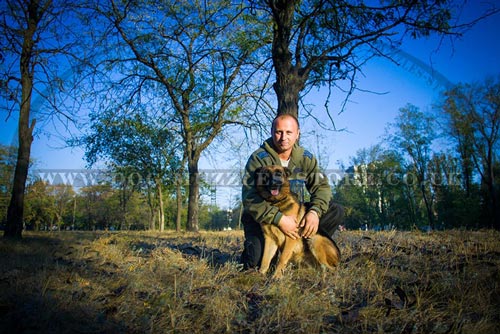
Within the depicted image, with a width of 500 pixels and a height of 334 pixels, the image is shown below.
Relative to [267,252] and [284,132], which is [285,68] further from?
[267,252]

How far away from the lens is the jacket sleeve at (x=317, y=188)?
3533 mm

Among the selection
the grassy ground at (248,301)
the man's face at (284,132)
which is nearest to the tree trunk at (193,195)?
the grassy ground at (248,301)

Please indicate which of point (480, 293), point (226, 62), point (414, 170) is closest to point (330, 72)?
point (226, 62)

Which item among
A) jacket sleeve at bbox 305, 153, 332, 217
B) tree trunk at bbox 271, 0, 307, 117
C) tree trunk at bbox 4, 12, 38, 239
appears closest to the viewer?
jacket sleeve at bbox 305, 153, 332, 217

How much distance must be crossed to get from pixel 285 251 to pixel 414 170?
3876cm

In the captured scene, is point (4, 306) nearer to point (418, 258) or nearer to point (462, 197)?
point (418, 258)

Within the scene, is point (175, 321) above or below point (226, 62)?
below

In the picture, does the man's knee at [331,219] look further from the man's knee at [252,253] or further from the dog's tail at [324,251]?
the man's knee at [252,253]

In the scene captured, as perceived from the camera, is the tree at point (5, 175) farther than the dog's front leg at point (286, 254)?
Yes

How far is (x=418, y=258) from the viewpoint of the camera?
396 centimetres

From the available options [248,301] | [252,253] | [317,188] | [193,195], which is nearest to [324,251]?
[317,188]

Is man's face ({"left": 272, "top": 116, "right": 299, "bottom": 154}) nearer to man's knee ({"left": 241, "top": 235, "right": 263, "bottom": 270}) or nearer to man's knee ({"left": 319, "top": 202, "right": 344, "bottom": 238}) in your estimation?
man's knee ({"left": 319, "top": 202, "right": 344, "bottom": 238})

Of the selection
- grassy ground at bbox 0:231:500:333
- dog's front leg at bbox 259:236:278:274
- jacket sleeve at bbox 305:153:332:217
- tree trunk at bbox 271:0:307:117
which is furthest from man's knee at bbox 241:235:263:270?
tree trunk at bbox 271:0:307:117

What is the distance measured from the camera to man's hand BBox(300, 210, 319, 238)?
3.29 meters
